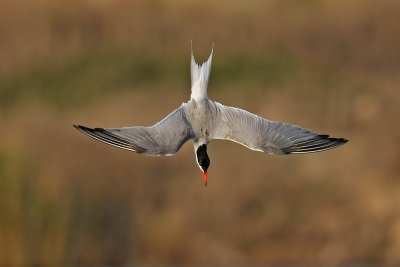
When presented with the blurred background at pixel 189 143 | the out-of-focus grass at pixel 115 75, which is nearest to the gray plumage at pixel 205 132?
the blurred background at pixel 189 143

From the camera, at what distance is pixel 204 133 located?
12031 millimetres

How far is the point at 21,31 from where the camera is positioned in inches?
754

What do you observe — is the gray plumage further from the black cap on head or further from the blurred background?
the blurred background

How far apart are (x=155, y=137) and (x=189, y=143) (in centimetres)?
586

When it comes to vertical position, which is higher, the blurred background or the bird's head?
the blurred background

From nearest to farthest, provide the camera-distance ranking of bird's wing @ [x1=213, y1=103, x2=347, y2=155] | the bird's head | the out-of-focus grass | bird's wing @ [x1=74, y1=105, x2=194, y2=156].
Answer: bird's wing @ [x1=74, y1=105, x2=194, y2=156] < the bird's head < bird's wing @ [x1=213, y1=103, x2=347, y2=155] < the out-of-focus grass

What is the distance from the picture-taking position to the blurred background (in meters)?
18.0

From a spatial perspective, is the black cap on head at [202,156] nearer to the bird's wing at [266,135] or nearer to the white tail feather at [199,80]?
the bird's wing at [266,135]

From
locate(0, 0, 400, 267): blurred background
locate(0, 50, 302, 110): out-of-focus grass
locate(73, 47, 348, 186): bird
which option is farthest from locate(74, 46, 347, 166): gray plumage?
locate(0, 50, 302, 110): out-of-focus grass

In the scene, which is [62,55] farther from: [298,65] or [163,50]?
[298,65]

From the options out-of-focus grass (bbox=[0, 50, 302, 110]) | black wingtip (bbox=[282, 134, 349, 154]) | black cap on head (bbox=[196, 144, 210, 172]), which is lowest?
black cap on head (bbox=[196, 144, 210, 172])

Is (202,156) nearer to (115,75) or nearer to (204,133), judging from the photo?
(204,133)

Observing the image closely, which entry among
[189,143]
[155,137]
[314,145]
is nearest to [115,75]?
[189,143]

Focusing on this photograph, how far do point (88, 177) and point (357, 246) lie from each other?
3.02 metres
